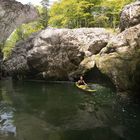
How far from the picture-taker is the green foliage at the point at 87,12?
38188mm

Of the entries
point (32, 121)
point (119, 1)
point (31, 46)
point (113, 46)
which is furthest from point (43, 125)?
point (119, 1)

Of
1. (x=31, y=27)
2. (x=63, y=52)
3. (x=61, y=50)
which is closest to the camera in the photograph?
(x=63, y=52)

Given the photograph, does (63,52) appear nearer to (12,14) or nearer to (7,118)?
(12,14)

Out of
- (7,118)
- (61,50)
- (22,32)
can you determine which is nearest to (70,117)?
(7,118)

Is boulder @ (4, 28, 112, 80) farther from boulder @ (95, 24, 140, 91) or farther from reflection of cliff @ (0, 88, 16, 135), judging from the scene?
reflection of cliff @ (0, 88, 16, 135)

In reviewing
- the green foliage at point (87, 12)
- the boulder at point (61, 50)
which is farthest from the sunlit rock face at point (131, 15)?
the green foliage at point (87, 12)

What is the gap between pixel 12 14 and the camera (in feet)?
88.4

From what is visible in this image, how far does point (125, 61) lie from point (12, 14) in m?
13.9

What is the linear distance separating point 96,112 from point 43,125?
13.3 feet

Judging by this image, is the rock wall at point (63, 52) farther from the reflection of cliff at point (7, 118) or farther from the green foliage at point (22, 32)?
the green foliage at point (22, 32)

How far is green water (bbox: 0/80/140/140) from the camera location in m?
12.5

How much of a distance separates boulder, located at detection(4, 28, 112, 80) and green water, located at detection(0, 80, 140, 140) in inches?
330

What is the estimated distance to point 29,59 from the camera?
3353cm

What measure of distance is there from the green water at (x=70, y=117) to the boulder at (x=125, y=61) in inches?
57.3
